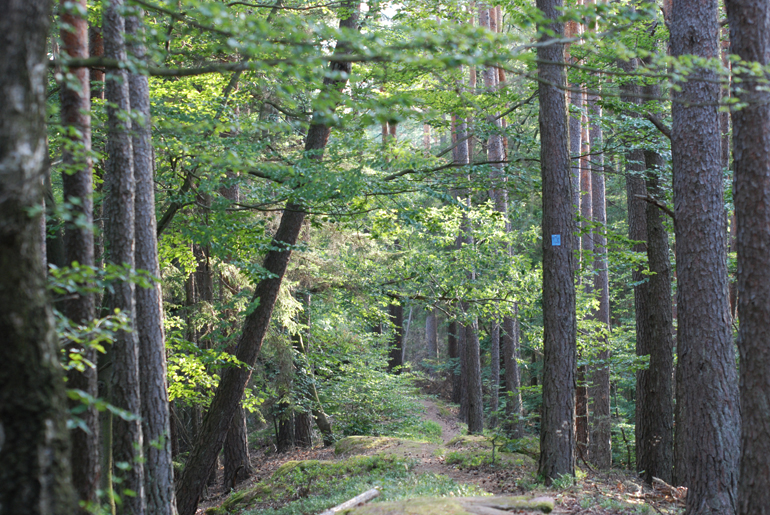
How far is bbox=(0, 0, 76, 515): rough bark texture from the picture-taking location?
6.81ft

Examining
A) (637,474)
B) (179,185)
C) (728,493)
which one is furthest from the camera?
(637,474)

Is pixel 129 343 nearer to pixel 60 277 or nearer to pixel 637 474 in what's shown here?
pixel 60 277

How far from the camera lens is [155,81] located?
8289mm

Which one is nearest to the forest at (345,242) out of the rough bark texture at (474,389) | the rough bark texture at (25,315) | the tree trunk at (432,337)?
the rough bark texture at (25,315)

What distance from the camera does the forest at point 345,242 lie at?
288 cm

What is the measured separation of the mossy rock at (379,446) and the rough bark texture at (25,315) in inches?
354

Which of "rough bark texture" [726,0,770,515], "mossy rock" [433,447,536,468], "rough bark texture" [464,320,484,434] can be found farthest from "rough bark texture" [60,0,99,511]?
"rough bark texture" [464,320,484,434]

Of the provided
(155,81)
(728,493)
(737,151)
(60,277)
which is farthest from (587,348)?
(60,277)

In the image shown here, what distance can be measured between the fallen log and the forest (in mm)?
241

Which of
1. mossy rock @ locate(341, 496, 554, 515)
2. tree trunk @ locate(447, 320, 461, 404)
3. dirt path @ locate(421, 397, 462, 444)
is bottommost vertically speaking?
dirt path @ locate(421, 397, 462, 444)

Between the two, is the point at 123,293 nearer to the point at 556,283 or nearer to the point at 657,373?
the point at 556,283

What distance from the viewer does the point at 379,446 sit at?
11664 mm

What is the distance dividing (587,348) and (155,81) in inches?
372

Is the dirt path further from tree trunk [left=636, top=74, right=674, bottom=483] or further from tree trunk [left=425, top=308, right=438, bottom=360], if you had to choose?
tree trunk [left=636, top=74, right=674, bottom=483]
